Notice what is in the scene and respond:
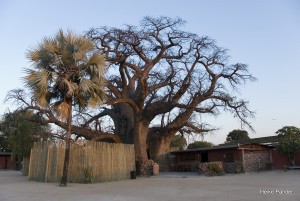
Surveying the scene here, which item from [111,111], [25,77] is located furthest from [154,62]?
[25,77]

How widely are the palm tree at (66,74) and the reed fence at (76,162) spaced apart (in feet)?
7.30

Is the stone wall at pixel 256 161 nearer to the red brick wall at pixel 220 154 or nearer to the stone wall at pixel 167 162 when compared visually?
the red brick wall at pixel 220 154

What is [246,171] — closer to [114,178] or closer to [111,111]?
[114,178]

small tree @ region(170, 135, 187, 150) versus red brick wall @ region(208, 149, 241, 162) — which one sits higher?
small tree @ region(170, 135, 187, 150)

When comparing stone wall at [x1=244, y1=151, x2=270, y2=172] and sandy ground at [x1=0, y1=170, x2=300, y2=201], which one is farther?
stone wall at [x1=244, y1=151, x2=270, y2=172]

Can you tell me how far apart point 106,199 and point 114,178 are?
8.23 meters

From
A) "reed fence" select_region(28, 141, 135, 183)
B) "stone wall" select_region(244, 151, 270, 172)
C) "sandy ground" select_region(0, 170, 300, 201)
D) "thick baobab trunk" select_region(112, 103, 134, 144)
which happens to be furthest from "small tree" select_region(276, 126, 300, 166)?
"reed fence" select_region(28, 141, 135, 183)

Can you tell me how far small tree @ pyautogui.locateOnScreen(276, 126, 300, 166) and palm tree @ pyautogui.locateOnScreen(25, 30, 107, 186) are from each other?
18.8 m

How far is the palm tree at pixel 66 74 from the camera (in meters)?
13.1

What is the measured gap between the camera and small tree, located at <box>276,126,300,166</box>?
81.3 feet

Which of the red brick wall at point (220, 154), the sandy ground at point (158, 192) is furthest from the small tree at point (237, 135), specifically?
the sandy ground at point (158, 192)

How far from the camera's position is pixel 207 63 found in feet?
84.3

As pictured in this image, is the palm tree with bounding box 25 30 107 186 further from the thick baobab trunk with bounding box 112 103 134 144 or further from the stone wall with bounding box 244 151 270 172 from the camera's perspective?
the stone wall with bounding box 244 151 270 172

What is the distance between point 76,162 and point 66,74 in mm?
5350
